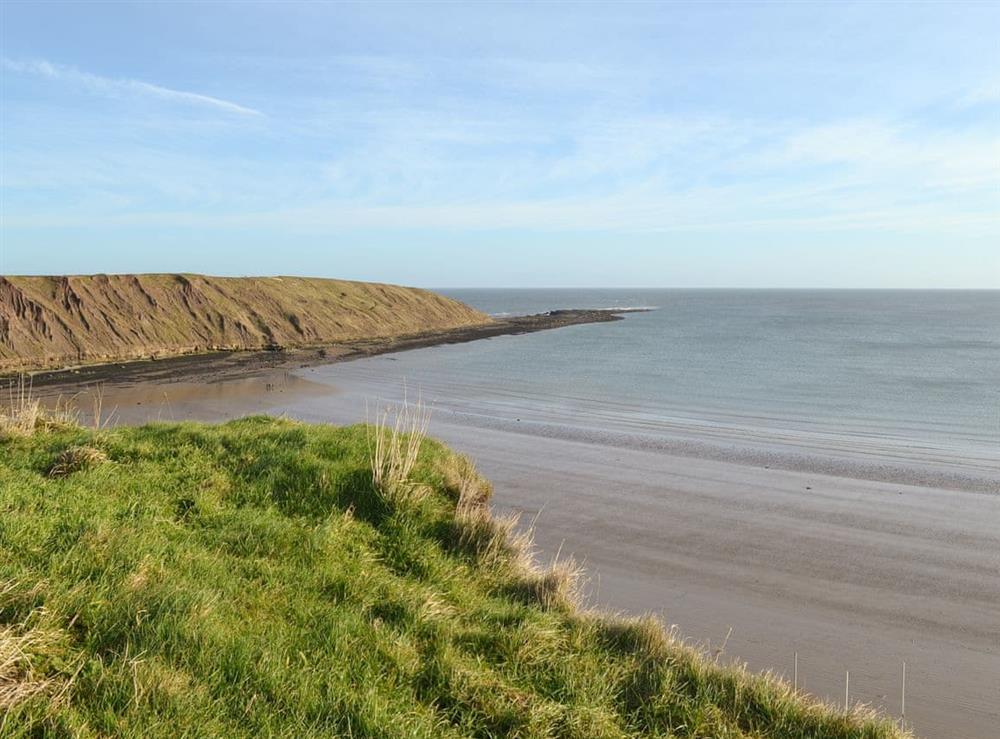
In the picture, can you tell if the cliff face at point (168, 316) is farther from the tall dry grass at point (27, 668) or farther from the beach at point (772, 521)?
the tall dry grass at point (27, 668)

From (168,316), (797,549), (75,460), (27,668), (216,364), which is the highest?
(168,316)

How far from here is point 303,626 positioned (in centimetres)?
546

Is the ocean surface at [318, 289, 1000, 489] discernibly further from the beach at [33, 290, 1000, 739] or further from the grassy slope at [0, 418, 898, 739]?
the grassy slope at [0, 418, 898, 739]

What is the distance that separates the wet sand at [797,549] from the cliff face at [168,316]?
80.7 feet

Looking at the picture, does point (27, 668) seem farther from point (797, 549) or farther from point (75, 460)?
point (797, 549)

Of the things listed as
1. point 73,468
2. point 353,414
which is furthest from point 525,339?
point 73,468

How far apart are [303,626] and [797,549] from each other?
8.24 meters

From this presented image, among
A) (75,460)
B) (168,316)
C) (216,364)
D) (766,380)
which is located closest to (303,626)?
(75,460)

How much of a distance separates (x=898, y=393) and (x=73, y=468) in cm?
2996

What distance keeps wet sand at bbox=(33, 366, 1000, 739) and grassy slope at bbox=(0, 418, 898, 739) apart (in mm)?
2066

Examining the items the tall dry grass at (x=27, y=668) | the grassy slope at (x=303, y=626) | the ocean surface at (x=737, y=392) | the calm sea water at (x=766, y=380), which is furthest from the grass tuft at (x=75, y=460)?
the calm sea water at (x=766, y=380)

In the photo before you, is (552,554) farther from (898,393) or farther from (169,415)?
(898,393)

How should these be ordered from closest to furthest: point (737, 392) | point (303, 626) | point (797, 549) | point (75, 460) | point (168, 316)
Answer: point (303, 626)
point (75, 460)
point (797, 549)
point (737, 392)
point (168, 316)

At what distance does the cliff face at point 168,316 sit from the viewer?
34844 mm
